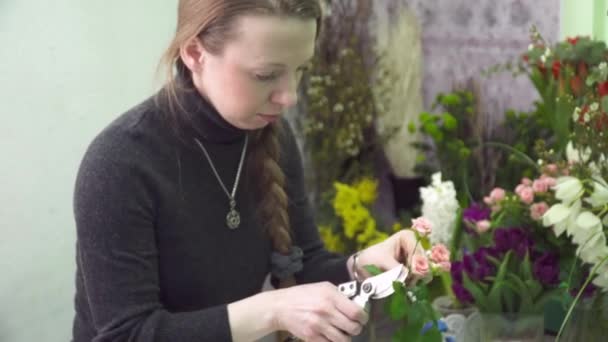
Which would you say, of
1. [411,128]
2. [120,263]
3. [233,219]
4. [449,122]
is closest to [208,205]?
[233,219]

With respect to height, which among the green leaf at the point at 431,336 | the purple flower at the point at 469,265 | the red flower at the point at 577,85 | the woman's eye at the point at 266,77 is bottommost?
the purple flower at the point at 469,265

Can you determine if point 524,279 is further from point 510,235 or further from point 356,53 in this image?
point 356,53

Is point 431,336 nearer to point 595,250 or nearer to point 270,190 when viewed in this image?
point 595,250

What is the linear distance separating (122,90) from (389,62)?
705 mm

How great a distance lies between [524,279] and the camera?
1115 millimetres

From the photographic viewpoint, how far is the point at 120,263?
99 cm

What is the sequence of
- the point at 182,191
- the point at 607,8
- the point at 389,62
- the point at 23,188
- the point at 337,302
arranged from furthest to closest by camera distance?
the point at 389,62
the point at 23,188
the point at 607,8
the point at 182,191
the point at 337,302

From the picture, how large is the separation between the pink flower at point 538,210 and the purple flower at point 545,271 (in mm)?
58

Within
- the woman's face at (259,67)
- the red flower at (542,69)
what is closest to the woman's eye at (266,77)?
the woman's face at (259,67)

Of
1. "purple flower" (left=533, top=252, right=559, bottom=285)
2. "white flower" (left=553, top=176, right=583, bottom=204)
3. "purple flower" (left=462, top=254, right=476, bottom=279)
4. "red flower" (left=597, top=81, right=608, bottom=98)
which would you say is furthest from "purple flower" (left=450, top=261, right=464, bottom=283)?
"red flower" (left=597, top=81, right=608, bottom=98)

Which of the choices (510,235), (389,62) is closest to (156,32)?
(389,62)

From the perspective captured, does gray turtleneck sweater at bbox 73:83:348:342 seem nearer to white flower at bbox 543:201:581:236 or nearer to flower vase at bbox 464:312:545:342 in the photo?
flower vase at bbox 464:312:545:342

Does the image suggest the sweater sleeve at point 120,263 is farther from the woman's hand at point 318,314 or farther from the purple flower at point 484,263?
the purple flower at point 484,263

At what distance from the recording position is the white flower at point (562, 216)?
1.00 m
